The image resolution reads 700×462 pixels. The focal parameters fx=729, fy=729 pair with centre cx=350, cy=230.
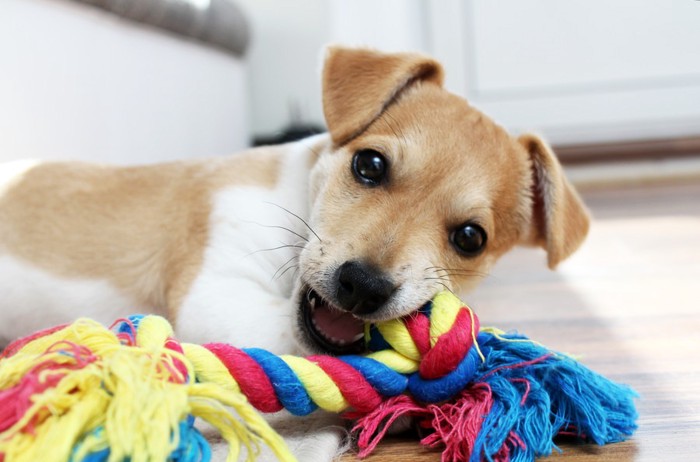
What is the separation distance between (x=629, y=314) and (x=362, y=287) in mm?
1223

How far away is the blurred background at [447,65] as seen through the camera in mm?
3547

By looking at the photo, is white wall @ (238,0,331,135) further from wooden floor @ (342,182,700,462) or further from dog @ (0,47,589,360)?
dog @ (0,47,589,360)

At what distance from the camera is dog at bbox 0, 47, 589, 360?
1.50 meters

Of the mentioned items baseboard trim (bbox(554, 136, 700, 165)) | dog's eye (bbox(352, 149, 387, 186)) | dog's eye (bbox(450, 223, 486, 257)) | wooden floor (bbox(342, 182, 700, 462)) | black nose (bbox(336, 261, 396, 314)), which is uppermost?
dog's eye (bbox(352, 149, 387, 186))

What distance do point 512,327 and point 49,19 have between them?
6.27 ft

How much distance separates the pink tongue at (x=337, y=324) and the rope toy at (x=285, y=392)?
2.7 inches

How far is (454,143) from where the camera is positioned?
5.49 ft

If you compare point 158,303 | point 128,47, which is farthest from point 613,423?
point 128,47

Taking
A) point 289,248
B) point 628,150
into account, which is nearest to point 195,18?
point 289,248

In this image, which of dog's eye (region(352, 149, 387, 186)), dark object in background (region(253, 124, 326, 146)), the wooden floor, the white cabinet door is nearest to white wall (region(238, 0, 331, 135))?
dark object in background (region(253, 124, 326, 146))

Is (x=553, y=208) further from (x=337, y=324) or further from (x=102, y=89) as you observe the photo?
(x=102, y=89)

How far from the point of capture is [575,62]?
5.25 metres

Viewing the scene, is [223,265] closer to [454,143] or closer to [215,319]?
[215,319]

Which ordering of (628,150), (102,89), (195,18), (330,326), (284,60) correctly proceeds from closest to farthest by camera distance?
(330,326), (102,89), (195,18), (284,60), (628,150)
